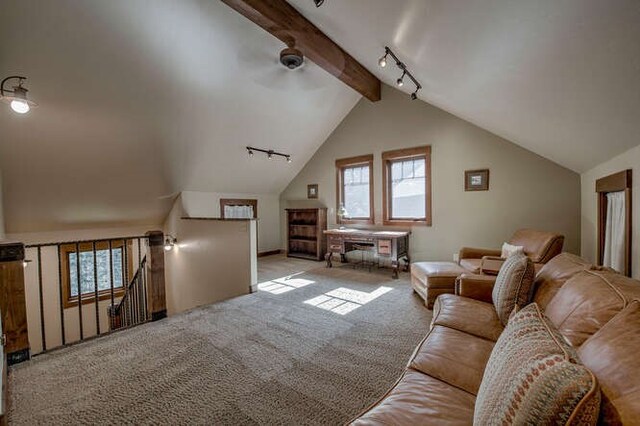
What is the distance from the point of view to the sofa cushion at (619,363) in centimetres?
64

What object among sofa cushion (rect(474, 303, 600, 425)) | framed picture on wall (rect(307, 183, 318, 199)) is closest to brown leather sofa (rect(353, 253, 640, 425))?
sofa cushion (rect(474, 303, 600, 425))

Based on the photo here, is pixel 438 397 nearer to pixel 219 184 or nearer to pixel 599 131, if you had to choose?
pixel 599 131

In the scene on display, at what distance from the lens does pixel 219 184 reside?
5617 mm

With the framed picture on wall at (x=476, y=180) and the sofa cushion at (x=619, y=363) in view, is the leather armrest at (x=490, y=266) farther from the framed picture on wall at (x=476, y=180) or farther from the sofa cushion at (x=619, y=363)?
the sofa cushion at (x=619, y=363)

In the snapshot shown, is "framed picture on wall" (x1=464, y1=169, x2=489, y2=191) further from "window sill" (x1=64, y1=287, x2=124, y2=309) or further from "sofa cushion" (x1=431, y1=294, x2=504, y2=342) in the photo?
"window sill" (x1=64, y1=287, x2=124, y2=309)

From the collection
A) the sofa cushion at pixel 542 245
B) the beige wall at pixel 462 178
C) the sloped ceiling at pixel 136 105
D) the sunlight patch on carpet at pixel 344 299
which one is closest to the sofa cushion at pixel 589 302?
the sofa cushion at pixel 542 245

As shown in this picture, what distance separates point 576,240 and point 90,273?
8.75 metres

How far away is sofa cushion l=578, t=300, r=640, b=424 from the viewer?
0.64 meters

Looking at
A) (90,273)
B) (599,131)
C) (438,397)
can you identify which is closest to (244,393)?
(438,397)

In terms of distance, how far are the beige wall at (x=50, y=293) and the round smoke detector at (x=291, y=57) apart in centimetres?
459

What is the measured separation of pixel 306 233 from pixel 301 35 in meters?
4.13

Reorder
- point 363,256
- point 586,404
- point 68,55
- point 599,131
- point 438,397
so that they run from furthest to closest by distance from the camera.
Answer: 1. point 363,256
2. point 68,55
3. point 599,131
4. point 438,397
5. point 586,404

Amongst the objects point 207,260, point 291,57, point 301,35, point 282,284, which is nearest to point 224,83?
point 291,57

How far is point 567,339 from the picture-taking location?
3.67ft
